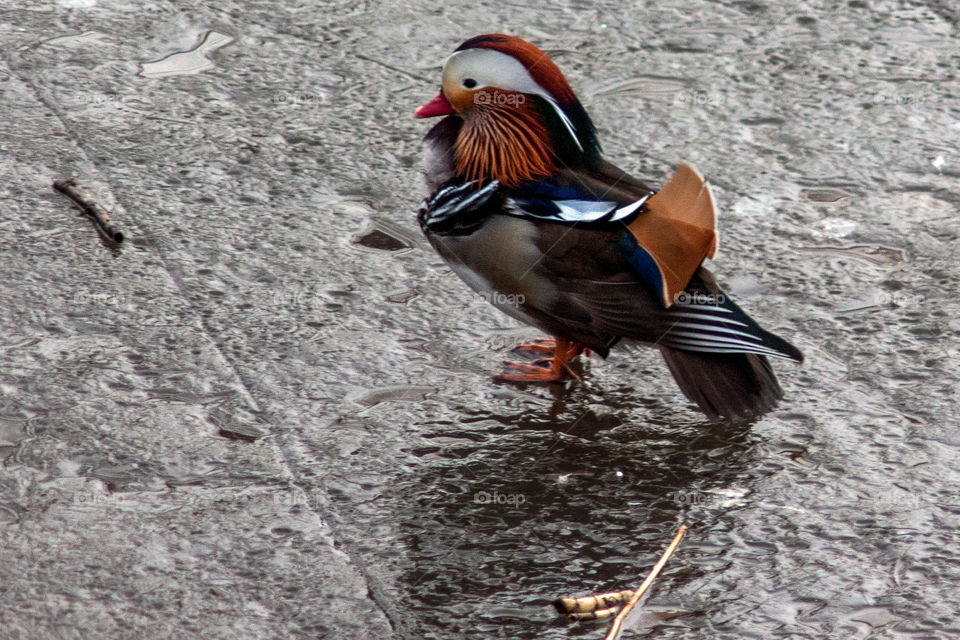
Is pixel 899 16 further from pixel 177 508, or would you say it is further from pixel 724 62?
pixel 177 508

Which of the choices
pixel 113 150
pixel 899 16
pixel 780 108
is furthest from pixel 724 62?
pixel 113 150

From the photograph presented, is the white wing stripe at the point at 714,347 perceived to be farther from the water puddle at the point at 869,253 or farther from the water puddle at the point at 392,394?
the water puddle at the point at 869,253

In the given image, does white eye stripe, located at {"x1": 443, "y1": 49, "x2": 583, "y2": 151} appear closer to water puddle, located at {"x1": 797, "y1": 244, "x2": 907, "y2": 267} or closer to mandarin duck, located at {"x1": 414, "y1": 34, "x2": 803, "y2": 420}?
mandarin duck, located at {"x1": 414, "y1": 34, "x2": 803, "y2": 420}

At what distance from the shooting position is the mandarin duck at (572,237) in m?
2.81

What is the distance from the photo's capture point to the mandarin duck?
2.81 metres
